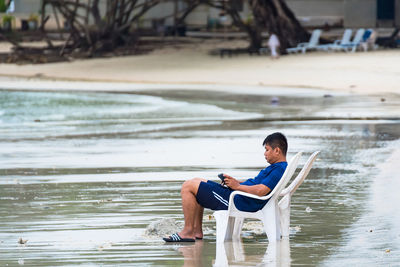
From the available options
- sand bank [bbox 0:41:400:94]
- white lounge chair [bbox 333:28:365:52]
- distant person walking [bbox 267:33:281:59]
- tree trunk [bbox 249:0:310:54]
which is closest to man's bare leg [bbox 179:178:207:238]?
sand bank [bbox 0:41:400:94]

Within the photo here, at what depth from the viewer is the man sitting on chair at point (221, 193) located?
313 inches

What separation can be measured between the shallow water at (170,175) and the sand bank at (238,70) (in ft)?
21.8

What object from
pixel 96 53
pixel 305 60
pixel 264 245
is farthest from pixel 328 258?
pixel 96 53

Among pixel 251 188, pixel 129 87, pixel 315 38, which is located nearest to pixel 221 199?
pixel 251 188

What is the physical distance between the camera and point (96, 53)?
163ft

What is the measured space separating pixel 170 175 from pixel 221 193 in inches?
169

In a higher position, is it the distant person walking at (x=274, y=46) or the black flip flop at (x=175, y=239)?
the black flip flop at (x=175, y=239)

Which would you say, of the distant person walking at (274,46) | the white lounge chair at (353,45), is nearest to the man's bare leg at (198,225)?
→ the distant person walking at (274,46)

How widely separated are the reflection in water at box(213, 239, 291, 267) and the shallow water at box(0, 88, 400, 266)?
14 mm

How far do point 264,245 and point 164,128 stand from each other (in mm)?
11651

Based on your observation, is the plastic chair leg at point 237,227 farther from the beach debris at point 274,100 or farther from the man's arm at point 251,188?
the beach debris at point 274,100

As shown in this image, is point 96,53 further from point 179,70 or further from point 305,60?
point 305,60

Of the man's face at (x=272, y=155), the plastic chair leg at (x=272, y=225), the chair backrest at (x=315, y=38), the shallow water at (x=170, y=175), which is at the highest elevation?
the man's face at (x=272, y=155)

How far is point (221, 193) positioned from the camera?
8.06 meters
